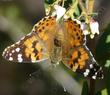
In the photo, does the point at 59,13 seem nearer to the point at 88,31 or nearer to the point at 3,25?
the point at 88,31

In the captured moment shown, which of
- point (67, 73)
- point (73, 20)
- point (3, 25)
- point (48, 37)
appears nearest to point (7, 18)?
point (3, 25)

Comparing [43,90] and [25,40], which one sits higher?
[25,40]

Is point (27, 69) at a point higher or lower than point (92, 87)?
lower

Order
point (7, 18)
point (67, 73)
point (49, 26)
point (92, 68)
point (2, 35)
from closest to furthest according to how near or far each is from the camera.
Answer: point (92, 68) → point (49, 26) → point (67, 73) → point (7, 18) → point (2, 35)

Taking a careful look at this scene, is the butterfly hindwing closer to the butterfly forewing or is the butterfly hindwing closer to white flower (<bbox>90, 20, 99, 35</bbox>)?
white flower (<bbox>90, 20, 99, 35</bbox>)

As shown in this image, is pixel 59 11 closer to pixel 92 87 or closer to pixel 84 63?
pixel 84 63

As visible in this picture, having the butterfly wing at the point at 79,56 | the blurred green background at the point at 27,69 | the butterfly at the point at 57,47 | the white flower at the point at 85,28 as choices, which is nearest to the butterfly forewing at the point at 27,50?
the butterfly at the point at 57,47

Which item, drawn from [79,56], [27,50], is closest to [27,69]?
[27,50]
